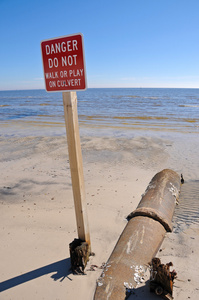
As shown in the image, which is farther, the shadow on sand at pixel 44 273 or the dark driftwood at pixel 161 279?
the shadow on sand at pixel 44 273

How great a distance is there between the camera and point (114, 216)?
484 centimetres

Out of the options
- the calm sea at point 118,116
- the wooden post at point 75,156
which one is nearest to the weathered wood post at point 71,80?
the wooden post at point 75,156

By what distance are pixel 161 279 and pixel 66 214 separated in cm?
264


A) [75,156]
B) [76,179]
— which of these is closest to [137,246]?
[76,179]

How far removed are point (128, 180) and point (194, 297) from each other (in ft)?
13.4

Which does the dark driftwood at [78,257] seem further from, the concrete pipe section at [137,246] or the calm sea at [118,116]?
the calm sea at [118,116]

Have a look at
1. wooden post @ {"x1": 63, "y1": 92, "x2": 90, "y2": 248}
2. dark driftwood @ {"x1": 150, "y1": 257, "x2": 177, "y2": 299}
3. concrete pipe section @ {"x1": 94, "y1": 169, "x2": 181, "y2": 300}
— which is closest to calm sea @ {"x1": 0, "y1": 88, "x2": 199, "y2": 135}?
concrete pipe section @ {"x1": 94, "y1": 169, "x2": 181, "y2": 300}

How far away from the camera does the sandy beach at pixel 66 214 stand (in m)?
3.07

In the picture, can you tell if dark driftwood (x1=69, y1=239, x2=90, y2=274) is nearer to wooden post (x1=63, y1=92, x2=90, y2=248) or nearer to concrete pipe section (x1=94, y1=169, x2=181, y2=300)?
wooden post (x1=63, y1=92, x2=90, y2=248)

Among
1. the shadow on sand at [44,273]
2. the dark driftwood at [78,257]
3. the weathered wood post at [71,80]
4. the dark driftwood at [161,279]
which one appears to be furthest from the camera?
the dark driftwood at [78,257]

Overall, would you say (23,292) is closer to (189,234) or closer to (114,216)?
(114,216)

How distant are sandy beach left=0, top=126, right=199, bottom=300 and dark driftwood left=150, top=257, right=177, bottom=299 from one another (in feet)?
0.48

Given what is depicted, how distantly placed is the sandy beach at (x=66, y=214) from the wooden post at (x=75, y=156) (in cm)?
70

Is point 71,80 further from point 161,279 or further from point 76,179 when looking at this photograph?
point 161,279
